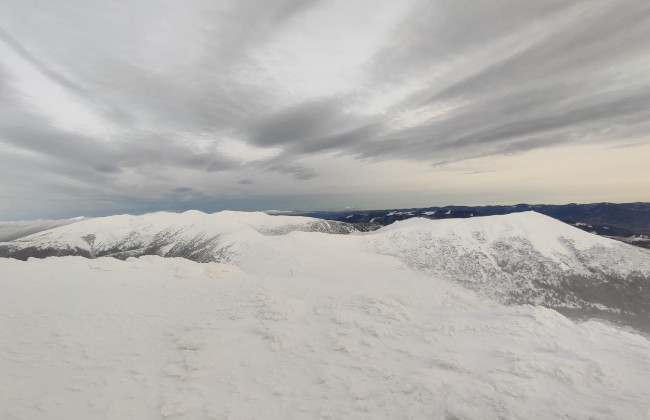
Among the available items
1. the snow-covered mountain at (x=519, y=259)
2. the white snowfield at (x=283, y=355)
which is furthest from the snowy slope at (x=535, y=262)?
the white snowfield at (x=283, y=355)

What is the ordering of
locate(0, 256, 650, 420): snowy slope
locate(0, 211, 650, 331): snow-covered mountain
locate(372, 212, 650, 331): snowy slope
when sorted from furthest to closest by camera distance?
locate(0, 211, 650, 331): snow-covered mountain < locate(372, 212, 650, 331): snowy slope < locate(0, 256, 650, 420): snowy slope

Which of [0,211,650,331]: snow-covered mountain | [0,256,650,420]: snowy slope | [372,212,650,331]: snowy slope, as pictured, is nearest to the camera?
[0,256,650,420]: snowy slope

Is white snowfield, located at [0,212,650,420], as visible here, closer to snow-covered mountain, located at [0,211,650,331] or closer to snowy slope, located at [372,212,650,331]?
snow-covered mountain, located at [0,211,650,331]

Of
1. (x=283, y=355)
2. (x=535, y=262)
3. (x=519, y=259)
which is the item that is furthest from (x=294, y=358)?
(x=535, y=262)

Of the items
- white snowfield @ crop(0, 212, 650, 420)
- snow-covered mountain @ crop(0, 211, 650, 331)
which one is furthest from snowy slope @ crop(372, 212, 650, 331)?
white snowfield @ crop(0, 212, 650, 420)

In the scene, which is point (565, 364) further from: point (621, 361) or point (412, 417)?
point (412, 417)

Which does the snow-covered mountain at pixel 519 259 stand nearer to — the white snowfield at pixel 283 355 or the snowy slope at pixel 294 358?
the white snowfield at pixel 283 355

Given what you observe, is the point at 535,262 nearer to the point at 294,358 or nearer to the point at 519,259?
the point at 519,259
